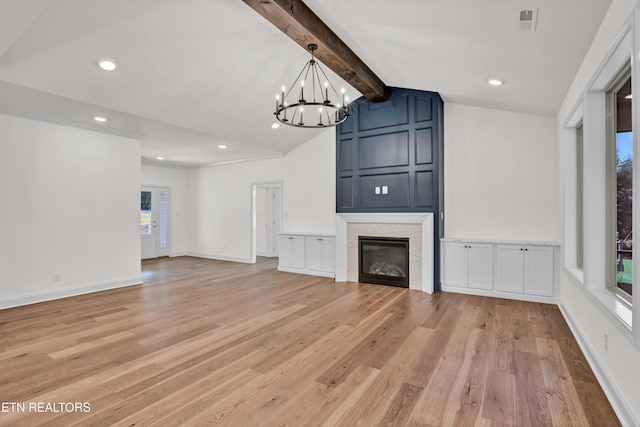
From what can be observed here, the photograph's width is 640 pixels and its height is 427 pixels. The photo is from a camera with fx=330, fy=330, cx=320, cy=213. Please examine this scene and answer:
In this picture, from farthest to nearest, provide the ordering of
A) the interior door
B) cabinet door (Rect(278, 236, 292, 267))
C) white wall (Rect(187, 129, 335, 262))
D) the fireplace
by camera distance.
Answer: the interior door
cabinet door (Rect(278, 236, 292, 267))
white wall (Rect(187, 129, 335, 262))
the fireplace

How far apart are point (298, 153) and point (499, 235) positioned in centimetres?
431

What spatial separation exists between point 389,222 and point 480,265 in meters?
1.56

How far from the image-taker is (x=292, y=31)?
3363 millimetres

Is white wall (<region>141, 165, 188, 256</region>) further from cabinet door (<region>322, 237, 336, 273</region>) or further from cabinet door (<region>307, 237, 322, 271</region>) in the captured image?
cabinet door (<region>322, 237, 336, 273</region>)

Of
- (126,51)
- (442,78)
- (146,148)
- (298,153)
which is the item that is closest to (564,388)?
(442,78)

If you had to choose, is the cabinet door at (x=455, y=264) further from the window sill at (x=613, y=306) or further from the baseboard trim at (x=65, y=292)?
the baseboard trim at (x=65, y=292)

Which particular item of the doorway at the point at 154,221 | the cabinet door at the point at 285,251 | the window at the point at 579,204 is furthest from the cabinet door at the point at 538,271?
the doorway at the point at 154,221

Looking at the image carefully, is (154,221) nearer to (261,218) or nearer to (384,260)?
(261,218)

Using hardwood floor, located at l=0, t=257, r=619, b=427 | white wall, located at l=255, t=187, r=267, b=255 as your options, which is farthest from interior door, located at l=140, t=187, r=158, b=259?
hardwood floor, located at l=0, t=257, r=619, b=427

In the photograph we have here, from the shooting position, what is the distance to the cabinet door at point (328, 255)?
6.53 meters

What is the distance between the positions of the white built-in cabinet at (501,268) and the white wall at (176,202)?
762 cm

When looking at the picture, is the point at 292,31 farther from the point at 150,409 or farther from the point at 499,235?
the point at 499,235

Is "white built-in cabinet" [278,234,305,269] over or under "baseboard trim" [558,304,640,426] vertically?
over

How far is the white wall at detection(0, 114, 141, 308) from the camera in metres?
4.54
